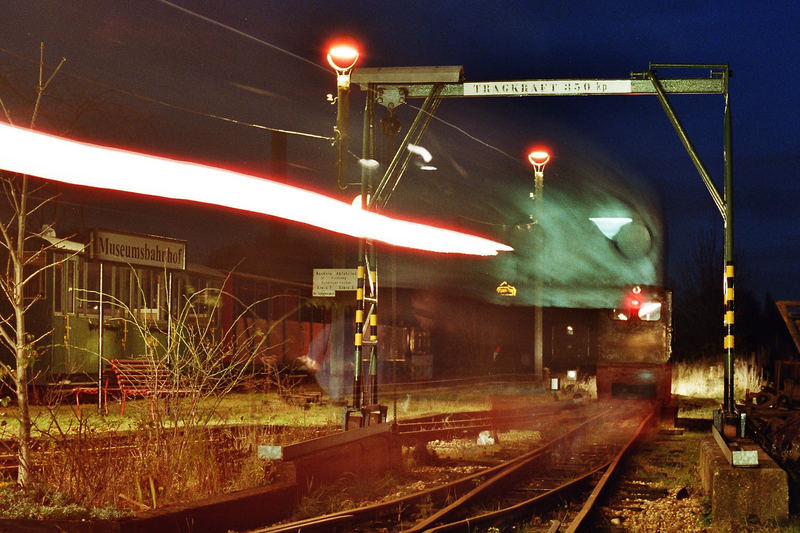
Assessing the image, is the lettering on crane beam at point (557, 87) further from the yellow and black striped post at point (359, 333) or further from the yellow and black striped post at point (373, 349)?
the yellow and black striped post at point (373, 349)

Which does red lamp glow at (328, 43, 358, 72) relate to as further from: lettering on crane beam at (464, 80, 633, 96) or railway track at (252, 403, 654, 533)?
railway track at (252, 403, 654, 533)

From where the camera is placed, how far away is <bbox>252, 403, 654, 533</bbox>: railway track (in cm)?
810

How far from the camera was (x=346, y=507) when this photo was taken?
8961mm

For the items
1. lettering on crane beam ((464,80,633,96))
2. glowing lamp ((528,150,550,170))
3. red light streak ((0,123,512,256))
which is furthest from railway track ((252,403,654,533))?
glowing lamp ((528,150,550,170))

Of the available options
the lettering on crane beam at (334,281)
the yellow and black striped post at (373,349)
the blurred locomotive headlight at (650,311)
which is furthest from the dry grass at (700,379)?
the yellow and black striped post at (373,349)

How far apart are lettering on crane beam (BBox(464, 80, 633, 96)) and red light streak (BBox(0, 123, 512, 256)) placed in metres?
2.68

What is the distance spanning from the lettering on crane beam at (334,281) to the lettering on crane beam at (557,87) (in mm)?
3606

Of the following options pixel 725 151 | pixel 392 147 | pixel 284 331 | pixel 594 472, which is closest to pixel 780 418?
pixel 594 472

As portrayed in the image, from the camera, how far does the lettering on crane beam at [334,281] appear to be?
13883 mm

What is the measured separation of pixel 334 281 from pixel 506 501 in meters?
5.34

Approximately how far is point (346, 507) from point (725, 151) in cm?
646

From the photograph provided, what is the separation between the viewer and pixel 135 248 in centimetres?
1481

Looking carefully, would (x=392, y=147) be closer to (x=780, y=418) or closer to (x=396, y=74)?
(x=396, y=74)

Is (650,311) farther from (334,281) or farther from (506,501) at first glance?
(506,501)
